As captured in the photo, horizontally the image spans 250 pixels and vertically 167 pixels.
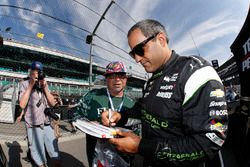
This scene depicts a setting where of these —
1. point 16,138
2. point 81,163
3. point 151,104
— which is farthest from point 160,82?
point 16,138

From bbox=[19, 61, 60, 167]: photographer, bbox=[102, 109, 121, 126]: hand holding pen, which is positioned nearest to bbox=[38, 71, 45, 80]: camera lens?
bbox=[19, 61, 60, 167]: photographer

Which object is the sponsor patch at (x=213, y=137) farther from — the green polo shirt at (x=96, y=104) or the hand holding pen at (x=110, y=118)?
the green polo shirt at (x=96, y=104)

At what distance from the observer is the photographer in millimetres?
3634

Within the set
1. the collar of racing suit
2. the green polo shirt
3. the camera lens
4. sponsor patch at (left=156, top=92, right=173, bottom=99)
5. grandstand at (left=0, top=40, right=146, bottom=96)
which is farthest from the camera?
grandstand at (left=0, top=40, right=146, bottom=96)

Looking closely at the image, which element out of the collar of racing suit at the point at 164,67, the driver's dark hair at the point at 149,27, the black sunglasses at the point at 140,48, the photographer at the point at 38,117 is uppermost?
the driver's dark hair at the point at 149,27

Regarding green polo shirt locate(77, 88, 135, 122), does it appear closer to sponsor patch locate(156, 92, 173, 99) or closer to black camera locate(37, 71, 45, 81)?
black camera locate(37, 71, 45, 81)

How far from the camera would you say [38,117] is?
3756mm

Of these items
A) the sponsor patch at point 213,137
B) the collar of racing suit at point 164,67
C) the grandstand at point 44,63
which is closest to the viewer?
the sponsor patch at point 213,137

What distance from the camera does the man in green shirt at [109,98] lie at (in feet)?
10.3

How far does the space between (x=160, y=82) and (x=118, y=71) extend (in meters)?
1.92

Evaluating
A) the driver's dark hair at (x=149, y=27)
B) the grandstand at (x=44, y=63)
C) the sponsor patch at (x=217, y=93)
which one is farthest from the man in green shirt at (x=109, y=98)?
the grandstand at (x=44, y=63)

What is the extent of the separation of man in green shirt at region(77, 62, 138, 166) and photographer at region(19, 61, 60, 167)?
0.90m

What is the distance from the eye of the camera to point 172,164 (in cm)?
120

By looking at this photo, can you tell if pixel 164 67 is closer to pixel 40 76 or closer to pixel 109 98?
pixel 109 98
